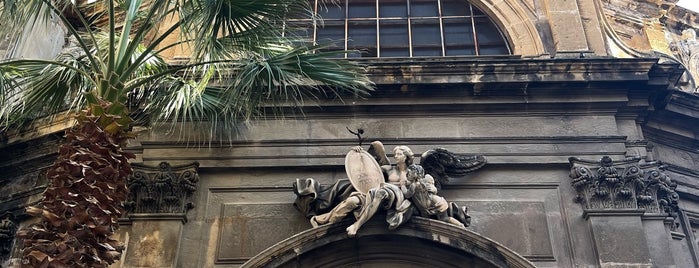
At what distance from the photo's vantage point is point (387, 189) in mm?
9914

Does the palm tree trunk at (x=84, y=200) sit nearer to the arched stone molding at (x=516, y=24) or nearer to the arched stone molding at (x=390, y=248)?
the arched stone molding at (x=390, y=248)

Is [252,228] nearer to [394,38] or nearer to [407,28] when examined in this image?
[394,38]

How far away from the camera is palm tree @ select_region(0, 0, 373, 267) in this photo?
7422 mm

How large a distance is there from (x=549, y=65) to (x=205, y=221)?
558 cm

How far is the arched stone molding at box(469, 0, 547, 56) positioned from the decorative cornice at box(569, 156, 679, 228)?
2.76 meters

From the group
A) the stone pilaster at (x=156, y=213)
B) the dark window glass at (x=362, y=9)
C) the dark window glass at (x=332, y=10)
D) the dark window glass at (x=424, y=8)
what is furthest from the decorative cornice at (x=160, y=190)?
the dark window glass at (x=424, y=8)

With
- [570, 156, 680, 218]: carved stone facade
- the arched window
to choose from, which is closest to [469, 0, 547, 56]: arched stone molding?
the arched window

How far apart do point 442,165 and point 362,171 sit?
1192 millimetres

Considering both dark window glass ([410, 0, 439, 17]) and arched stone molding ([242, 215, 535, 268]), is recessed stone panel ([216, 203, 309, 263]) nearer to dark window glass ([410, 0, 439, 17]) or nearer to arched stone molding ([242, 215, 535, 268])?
arched stone molding ([242, 215, 535, 268])

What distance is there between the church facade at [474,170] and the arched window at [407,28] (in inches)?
37.0

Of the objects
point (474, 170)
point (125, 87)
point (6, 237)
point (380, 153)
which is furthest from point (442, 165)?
point (6, 237)

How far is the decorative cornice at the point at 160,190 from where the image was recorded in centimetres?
1045

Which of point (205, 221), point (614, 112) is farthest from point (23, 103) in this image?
point (614, 112)

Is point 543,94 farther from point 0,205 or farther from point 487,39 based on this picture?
point 0,205
